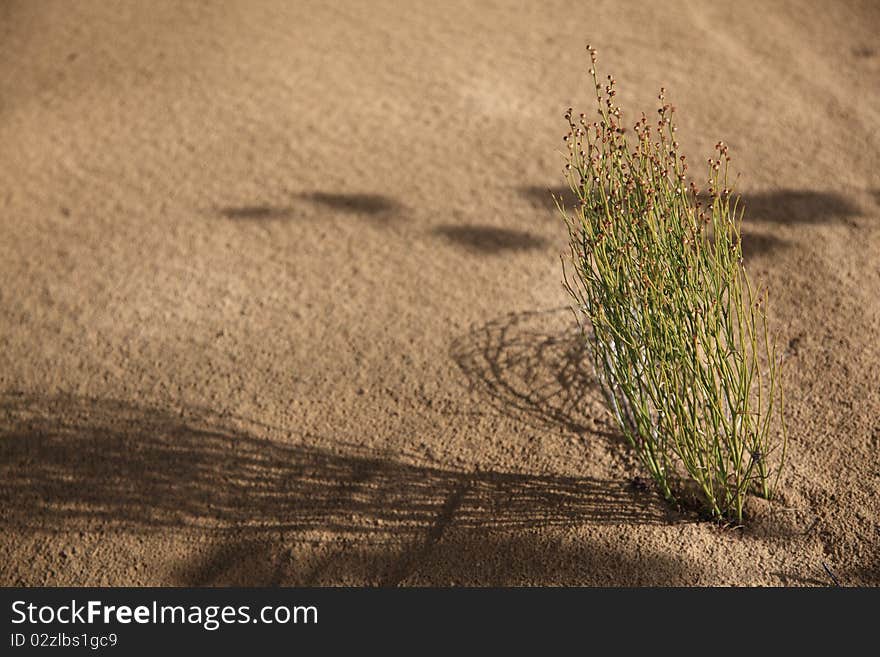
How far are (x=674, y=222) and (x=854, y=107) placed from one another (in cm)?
257

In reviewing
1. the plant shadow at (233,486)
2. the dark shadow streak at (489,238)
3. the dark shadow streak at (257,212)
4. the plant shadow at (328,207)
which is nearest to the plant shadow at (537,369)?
the plant shadow at (233,486)

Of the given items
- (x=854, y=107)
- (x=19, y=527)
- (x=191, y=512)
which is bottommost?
(x=19, y=527)

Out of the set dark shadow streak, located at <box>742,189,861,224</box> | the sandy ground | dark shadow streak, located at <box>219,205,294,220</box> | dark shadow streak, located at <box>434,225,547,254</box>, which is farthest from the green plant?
dark shadow streak, located at <box>219,205,294,220</box>

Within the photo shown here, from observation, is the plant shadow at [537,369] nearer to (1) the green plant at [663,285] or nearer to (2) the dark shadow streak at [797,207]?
(1) the green plant at [663,285]

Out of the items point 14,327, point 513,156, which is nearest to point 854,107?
point 513,156

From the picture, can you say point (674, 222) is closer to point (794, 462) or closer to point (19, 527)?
point (794, 462)

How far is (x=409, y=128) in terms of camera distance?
4422 mm

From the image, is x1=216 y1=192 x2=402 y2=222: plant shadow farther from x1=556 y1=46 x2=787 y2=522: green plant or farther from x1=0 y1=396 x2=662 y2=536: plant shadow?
x1=556 y1=46 x2=787 y2=522: green plant

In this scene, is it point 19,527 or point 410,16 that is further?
point 410,16

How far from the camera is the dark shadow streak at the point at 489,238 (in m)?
3.69

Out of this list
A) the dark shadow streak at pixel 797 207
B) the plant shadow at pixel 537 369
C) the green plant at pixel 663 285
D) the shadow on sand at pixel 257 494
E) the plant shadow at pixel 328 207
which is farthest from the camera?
the plant shadow at pixel 328 207

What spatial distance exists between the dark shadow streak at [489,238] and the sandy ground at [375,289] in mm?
13

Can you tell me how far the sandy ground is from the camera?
8.65 ft

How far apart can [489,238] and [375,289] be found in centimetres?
54
